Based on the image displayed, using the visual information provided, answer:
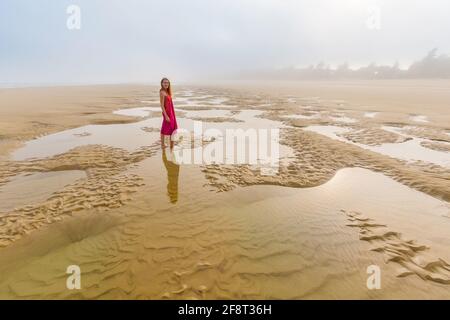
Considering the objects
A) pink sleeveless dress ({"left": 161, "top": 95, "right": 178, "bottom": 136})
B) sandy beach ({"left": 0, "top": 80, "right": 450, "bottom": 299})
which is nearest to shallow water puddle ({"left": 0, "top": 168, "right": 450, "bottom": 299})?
sandy beach ({"left": 0, "top": 80, "right": 450, "bottom": 299})

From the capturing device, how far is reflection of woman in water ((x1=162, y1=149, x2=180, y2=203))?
5.91 meters

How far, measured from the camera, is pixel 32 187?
6.18m

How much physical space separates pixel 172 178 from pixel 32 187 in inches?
146

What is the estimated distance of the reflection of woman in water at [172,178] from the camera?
19.4 feet

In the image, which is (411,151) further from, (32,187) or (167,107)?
(32,187)

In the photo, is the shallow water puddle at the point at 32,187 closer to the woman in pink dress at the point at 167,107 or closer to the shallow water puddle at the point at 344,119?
the woman in pink dress at the point at 167,107

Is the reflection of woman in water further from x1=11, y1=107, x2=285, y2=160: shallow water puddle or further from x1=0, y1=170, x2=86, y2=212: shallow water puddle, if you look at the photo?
x1=0, y1=170, x2=86, y2=212: shallow water puddle

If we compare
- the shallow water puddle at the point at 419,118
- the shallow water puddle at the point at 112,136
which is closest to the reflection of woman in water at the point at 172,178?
the shallow water puddle at the point at 112,136

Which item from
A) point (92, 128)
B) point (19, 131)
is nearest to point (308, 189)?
point (92, 128)

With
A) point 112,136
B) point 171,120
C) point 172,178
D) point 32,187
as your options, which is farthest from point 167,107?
point 32,187
